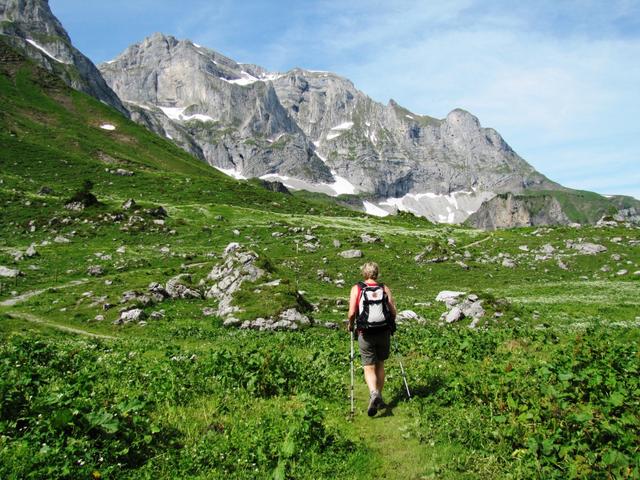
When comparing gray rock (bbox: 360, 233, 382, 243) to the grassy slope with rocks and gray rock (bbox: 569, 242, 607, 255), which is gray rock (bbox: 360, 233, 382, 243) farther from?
gray rock (bbox: 569, 242, 607, 255)

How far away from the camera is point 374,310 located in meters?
12.0

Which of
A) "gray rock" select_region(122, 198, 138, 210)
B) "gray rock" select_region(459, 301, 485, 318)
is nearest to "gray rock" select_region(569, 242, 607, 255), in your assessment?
"gray rock" select_region(459, 301, 485, 318)

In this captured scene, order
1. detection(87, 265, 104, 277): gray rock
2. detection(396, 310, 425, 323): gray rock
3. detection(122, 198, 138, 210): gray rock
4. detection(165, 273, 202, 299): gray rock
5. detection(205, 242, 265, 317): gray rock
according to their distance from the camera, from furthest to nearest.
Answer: detection(122, 198, 138, 210): gray rock, detection(87, 265, 104, 277): gray rock, detection(165, 273, 202, 299): gray rock, detection(205, 242, 265, 317): gray rock, detection(396, 310, 425, 323): gray rock

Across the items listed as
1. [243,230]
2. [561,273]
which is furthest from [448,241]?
[243,230]

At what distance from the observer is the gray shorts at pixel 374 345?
1214 centimetres

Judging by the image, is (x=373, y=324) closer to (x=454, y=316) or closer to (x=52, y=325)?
(x=454, y=316)

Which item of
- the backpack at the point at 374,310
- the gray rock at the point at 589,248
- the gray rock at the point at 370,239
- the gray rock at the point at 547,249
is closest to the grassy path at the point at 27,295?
the backpack at the point at 374,310

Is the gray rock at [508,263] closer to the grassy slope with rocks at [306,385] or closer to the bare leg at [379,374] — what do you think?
the grassy slope with rocks at [306,385]

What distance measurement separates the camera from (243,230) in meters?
70.1

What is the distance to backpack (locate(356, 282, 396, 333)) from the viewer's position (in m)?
11.9

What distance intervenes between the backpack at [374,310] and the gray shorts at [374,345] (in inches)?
9.6

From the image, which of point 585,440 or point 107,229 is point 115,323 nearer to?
point 585,440

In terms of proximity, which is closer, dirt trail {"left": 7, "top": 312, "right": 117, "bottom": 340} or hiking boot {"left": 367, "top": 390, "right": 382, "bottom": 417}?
hiking boot {"left": 367, "top": 390, "right": 382, "bottom": 417}

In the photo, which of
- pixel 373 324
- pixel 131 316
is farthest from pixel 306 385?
pixel 131 316
